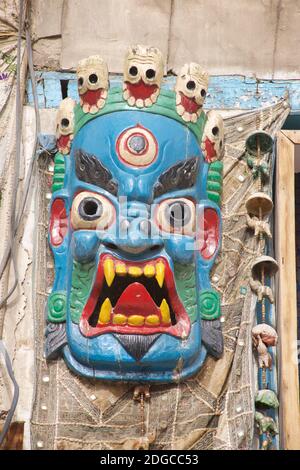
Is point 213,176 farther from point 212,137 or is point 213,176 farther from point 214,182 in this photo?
point 212,137

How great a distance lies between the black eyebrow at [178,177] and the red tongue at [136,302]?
15.1 inches

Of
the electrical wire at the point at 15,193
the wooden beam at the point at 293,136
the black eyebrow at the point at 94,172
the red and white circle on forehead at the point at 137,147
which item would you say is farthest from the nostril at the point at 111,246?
the wooden beam at the point at 293,136

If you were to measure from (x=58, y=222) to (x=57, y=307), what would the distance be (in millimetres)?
363

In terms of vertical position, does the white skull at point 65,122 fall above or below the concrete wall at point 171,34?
below

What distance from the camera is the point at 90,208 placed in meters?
4.38

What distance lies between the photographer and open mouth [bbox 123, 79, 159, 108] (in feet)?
14.4

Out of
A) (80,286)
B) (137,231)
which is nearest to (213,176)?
(137,231)

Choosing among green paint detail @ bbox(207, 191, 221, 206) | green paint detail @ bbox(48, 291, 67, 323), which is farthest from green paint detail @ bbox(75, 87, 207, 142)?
green paint detail @ bbox(48, 291, 67, 323)

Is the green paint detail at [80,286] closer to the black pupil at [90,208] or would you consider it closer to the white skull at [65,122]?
the black pupil at [90,208]

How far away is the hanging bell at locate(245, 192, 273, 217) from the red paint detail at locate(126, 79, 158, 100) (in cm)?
60

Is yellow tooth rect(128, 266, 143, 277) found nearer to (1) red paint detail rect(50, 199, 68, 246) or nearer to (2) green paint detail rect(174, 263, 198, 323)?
(2) green paint detail rect(174, 263, 198, 323)

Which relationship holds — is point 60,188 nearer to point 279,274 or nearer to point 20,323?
point 20,323

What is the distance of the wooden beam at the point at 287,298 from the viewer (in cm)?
437

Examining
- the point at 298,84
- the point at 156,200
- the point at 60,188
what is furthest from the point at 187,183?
the point at 298,84
